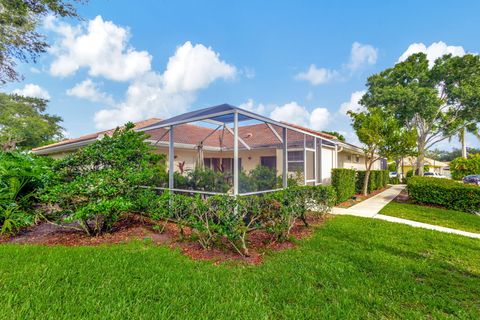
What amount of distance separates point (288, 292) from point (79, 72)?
1666cm

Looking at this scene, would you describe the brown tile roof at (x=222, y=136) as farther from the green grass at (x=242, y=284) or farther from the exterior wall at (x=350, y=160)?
the exterior wall at (x=350, y=160)

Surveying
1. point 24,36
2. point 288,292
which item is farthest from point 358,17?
point 24,36

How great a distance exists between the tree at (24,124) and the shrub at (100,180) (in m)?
21.5

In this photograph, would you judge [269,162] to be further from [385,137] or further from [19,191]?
[385,137]

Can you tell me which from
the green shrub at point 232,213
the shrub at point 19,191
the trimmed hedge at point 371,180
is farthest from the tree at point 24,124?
the trimmed hedge at point 371,180

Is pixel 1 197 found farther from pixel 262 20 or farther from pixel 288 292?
pixel 262 20

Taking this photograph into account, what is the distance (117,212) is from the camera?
18.9 feet

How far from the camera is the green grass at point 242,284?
2.68 metres

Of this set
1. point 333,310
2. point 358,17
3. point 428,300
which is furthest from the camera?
point 358,17

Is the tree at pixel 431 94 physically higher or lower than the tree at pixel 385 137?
higher

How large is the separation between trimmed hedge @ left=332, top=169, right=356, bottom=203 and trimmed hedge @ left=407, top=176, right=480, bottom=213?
8.79ft

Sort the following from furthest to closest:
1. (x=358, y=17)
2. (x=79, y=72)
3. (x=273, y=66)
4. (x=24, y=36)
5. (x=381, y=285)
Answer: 1. (x=79, y=72)
2. (x=273, y=66)
3. (x=358, y=17)
4. (x=24, y=36)
5. (x=381, y=285)

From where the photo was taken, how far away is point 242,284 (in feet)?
10.9

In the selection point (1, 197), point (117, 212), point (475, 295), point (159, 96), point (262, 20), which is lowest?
point (475, 295)
